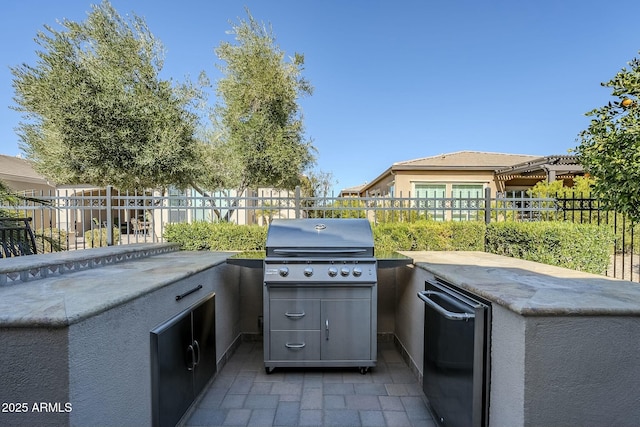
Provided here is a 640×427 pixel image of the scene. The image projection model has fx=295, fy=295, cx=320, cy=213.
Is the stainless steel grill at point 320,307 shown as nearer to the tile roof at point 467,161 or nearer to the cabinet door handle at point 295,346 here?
the cabinet door handle at point 295,346

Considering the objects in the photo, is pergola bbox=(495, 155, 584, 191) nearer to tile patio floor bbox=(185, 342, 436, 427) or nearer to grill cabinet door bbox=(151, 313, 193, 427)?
tile patio floor bbox=(185, 342, 436, 427)

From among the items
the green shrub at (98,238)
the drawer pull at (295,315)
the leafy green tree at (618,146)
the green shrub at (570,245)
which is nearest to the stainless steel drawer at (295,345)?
the drawer pull at (295,315)

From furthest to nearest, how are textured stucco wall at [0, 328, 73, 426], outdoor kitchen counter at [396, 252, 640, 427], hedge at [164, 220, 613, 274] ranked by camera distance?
hedge at [164, 220, 613, 274] < outdoor kitchen counter at [396, 252, 640, 427] < textured stucco wall at [0, 328, 73, 426]

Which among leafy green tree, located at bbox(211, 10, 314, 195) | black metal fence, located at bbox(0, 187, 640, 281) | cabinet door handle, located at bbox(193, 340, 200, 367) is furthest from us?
leafy green tree, located at bbox(211, 10, 314, 195)

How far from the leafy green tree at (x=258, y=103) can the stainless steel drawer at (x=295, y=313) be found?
5.59 meters

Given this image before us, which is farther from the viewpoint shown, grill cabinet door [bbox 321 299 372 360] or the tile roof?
the tile roof

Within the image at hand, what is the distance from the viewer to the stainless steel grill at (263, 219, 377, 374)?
9.11 ft

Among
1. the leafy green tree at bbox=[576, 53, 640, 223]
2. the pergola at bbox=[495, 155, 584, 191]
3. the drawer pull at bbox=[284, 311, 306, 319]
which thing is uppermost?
the pergola at bbox=[495, 155, 584, 191]

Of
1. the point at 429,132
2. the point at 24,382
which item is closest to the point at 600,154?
the point at 24,382

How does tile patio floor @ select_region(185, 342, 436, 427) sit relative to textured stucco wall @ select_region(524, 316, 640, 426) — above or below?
below

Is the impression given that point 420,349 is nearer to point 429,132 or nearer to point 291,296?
point 291,296

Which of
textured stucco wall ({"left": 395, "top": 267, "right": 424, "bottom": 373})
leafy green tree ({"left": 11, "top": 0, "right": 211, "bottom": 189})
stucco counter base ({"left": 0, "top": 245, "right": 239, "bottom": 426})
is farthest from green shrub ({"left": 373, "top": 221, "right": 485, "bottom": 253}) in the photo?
leafy green tree ({"left": 11, "top": 0, "right": 211, "bottom": 189})

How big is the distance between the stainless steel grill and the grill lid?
14 mm

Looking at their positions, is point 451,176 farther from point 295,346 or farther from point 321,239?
point 295,346
